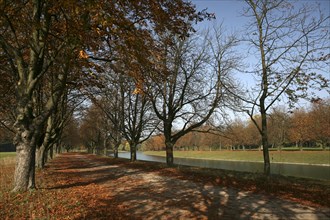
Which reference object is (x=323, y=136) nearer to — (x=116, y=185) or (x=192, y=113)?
(x=192, y=113)

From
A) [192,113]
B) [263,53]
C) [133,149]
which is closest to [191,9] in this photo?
[263,53]

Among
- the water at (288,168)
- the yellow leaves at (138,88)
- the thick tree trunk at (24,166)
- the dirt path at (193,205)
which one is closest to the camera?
the dirt path at (193,205)

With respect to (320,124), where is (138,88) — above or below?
above

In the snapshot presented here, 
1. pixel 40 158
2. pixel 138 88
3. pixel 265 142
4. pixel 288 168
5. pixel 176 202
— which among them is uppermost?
pixel 138 88

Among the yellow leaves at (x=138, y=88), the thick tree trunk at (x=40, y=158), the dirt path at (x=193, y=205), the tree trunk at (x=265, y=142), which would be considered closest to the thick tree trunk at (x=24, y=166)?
the dirt path at (x=193, y=205)

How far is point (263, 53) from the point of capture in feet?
42.4

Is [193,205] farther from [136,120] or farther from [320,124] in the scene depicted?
[320,124]

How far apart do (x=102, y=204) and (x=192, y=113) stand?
44.5ft

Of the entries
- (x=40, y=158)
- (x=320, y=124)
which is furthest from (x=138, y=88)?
(x=320, y=124)

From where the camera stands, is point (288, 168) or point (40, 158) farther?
point (288, 168)

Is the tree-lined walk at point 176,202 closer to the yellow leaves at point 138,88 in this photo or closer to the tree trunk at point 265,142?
the tree trunk at point 265,142

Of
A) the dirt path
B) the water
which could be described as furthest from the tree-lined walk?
the water

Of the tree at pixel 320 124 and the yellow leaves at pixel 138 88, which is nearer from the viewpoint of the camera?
the yellow leaves at pixel 138 88

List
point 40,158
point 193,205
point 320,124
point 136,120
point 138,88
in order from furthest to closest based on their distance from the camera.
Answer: point 320,124, point 136,120, point 40,158, point 138,88, point 193,205
